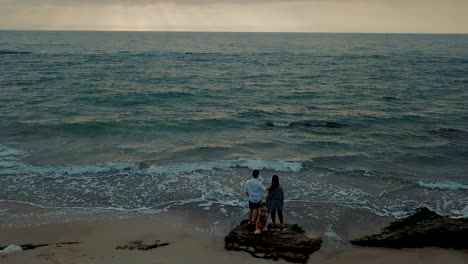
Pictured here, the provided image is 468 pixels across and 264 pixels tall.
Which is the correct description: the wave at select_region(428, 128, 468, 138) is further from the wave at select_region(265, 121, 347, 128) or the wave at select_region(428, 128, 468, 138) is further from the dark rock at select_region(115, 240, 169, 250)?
the dark rock at select_region(115, 240, 169, 250)

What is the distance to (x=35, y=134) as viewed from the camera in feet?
70.3

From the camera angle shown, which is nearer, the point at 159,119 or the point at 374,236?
the point at 374,236

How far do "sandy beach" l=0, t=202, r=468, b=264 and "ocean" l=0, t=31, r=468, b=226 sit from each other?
1160 millimetres

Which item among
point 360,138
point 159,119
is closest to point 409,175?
point 360,138

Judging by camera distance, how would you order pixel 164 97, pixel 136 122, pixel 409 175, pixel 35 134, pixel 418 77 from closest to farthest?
pixel 409 175 → pixel 35 134 → pixel 136 122 → pixel 164 97 → pixel 418 77

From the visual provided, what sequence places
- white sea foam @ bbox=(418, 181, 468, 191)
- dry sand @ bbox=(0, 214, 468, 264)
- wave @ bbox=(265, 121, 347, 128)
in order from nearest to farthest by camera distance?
dry sand @ bbox=(0, 214, 468, 264), white sea foam @ bbox=(418, 181, 468, 191), wave @ bbox=(265, 121, 347, 128)

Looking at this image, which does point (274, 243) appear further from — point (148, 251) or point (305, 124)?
point (305, 124)

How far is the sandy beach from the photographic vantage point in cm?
962

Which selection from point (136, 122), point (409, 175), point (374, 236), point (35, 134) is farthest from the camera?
point (136, 122)

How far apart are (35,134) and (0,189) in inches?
309

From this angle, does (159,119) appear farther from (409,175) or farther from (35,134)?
(409,175)

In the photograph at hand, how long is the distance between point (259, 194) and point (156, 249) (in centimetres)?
286

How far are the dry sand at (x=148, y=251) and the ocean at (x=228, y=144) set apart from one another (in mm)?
1503

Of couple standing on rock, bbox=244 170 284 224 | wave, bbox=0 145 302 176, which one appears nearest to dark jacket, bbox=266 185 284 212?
couple standing on rock, bbox=244 170 284 224
